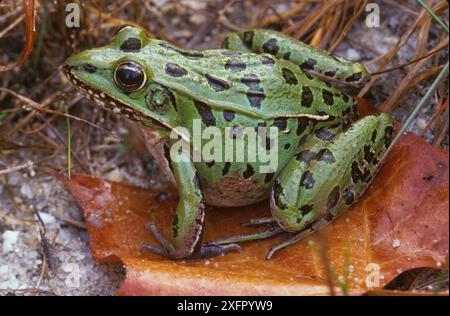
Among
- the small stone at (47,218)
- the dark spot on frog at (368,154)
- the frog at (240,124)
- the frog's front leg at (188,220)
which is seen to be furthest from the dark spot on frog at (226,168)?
the small stone at (47,218)

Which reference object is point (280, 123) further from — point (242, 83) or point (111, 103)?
point (111, 103)

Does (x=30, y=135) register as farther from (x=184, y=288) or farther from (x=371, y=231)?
(x=371, y=231)

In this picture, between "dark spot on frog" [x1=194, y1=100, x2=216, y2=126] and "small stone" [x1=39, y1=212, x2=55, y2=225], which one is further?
"small stone" [x1=39, y1=212, x2=55, y2=225]

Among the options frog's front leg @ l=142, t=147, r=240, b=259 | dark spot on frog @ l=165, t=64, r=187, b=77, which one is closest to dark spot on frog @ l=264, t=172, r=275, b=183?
frog's front leg @ l=142, t=147, r=240, b=259

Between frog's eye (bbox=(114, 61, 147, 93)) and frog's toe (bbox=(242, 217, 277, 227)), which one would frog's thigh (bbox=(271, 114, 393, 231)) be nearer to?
frog's toe (bbox=(242, 217, 277, 227))
